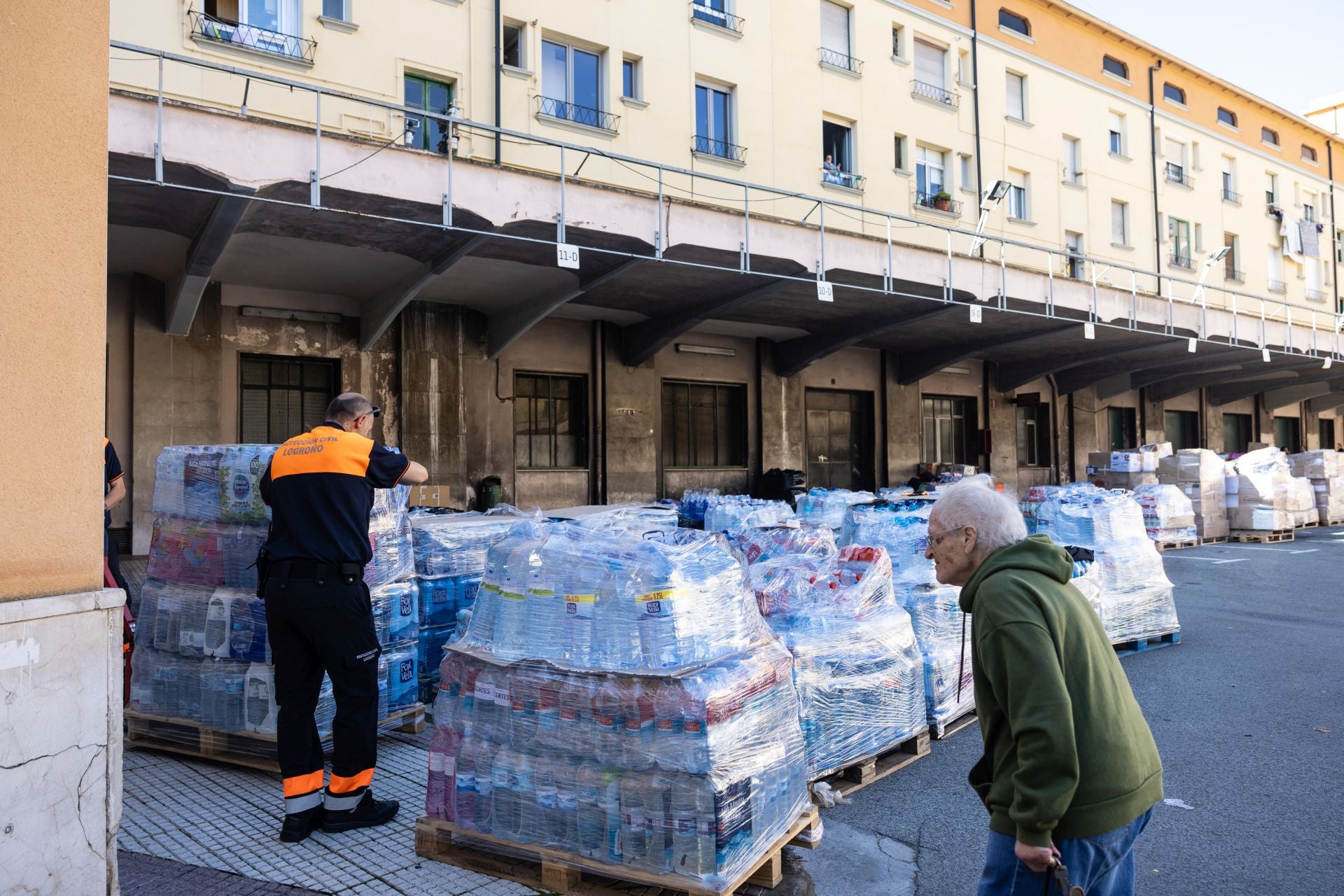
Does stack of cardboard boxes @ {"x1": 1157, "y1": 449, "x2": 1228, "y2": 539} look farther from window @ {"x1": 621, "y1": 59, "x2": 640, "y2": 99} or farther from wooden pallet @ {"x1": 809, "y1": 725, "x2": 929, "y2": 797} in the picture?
wooden pallet @ {"x1": 809, "y1": 725, "x2": 929, "y2": 797}

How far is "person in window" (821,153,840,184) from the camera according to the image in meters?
19.8

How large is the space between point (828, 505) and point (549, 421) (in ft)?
24.5

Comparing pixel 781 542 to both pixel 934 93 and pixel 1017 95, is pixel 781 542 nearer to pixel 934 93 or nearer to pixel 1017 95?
pixel 934 93

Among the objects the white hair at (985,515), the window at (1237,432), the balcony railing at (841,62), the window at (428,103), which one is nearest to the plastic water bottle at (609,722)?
the white hair at (985,515)

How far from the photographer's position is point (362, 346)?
47.4ft

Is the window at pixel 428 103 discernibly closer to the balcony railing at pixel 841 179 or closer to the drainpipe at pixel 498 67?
the drainpipe at pixel 498 67

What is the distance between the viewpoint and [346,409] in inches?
165

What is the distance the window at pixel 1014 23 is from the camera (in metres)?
24.1

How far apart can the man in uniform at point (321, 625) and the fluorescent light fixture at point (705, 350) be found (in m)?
14.4

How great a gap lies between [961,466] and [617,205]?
1321cm

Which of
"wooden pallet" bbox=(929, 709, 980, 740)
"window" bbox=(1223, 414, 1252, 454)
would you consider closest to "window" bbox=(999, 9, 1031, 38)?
"window" bbox=(1223, 414, 1252, 454)

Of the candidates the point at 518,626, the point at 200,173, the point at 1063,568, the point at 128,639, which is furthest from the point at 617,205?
the point at 1063,568

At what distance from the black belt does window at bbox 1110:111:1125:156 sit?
96.4 feet

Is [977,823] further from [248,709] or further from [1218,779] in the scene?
[248,709]
